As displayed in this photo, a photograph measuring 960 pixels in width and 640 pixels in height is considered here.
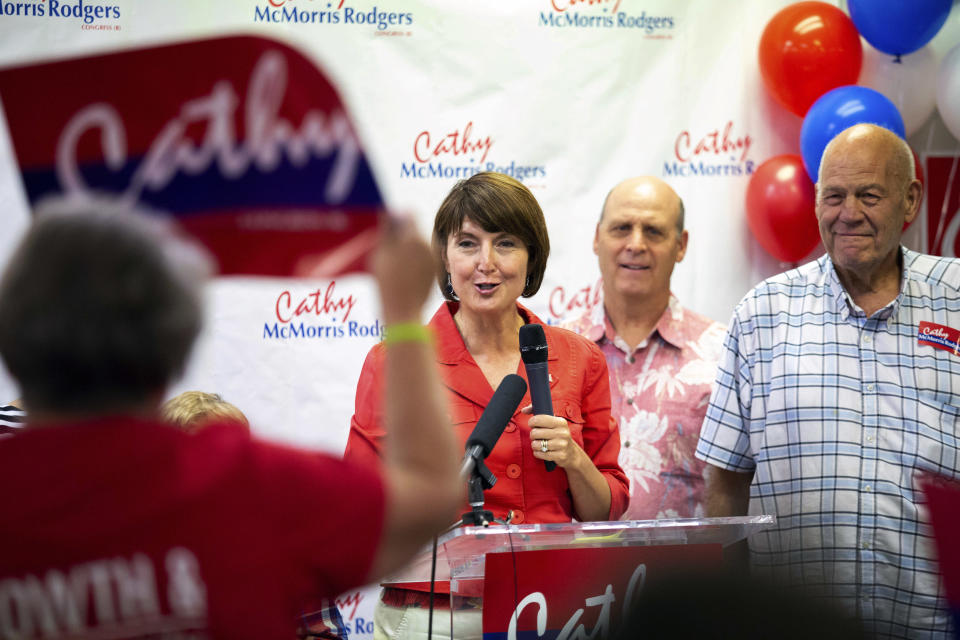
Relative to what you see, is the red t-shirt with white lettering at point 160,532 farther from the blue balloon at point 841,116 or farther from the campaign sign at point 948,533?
the blue balloon at point 841,116

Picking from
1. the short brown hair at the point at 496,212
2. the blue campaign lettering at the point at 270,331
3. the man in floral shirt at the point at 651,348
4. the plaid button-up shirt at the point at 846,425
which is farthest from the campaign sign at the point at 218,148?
the blue campaign lettering at the point at 270,331

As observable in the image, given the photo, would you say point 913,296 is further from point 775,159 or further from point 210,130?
point 210,130

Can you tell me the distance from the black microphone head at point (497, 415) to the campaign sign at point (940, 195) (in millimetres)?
2944

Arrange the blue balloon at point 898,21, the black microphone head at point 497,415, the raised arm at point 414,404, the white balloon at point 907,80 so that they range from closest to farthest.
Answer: the raised arm at point 414,404 < the black microphone head at point 497,415 < the blue balloon at point 898,21 < the white balloon at point 907,80

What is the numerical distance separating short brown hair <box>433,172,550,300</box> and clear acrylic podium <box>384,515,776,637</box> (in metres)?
0.91

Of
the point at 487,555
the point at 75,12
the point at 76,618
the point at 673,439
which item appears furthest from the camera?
the point at 75,12

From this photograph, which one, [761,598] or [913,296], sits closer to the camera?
[761,598]

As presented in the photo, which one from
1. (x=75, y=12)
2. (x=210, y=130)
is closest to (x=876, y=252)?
(x=210, y=130)

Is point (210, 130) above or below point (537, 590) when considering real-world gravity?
above

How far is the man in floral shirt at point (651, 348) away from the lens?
3033 mm

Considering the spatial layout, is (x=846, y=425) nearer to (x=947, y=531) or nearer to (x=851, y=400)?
(x=851, y=400)

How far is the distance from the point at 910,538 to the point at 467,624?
4.33 feet

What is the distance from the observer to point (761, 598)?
0.81 m

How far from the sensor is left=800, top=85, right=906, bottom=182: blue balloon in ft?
11.5
